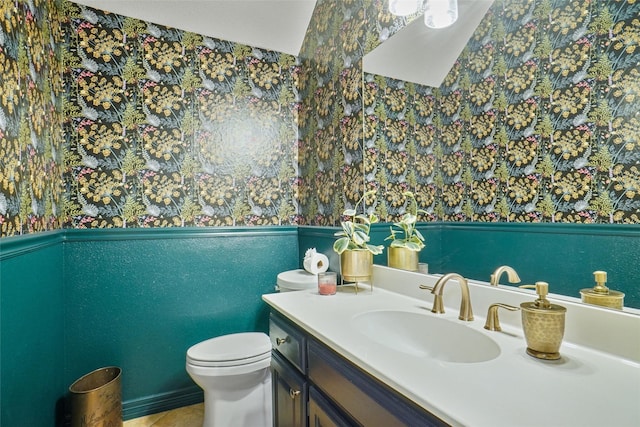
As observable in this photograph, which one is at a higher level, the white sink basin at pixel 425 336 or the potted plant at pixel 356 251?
the potted plant at pixel 356 251

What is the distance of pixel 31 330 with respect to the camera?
1.42 meters

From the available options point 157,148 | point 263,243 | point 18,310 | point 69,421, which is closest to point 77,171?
point 157,148

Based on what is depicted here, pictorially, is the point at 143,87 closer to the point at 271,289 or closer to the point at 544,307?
the point at 271,289

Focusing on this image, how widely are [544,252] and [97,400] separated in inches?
86.3

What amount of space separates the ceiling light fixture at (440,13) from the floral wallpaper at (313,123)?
15 centimetres

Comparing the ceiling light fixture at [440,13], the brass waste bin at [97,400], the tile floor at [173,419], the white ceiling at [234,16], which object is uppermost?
the white ceiling at [234,16]

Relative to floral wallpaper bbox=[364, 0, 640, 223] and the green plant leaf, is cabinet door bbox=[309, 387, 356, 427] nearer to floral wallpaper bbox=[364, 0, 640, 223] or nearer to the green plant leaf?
the green plant leaf

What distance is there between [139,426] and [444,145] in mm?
2341

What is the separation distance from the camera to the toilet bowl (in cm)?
164

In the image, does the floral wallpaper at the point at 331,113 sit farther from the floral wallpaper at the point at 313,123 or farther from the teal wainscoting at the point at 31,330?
the teal wainscoting at the point at 31,330

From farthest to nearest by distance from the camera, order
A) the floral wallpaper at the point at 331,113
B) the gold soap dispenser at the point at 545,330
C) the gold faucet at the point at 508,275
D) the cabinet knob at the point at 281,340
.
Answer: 1. the floral wallpaper at the point at 331,113
2. the cabinet knob at the point at 281,340
3. the gold faucet at the point at 508,275
4. the gold soap dispenser at the point at 545,330

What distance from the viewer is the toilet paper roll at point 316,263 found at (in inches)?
73.1

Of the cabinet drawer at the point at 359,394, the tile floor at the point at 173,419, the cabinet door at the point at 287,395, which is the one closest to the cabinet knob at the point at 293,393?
the cabinet door at the point at 287,395

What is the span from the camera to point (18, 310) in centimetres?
128
